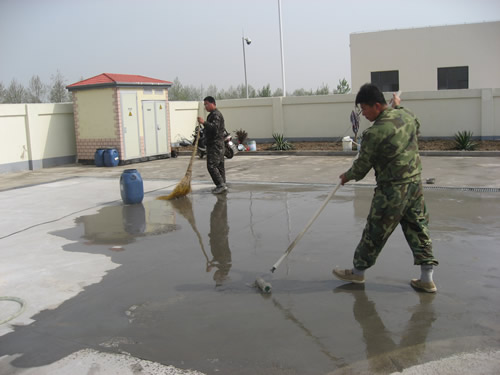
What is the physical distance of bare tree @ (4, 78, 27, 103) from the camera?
37031 mm

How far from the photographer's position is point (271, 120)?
21219 millimetres

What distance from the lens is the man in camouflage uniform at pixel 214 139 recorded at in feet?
34.2

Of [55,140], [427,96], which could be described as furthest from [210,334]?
[427,96]

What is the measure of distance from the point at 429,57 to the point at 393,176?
27.6m

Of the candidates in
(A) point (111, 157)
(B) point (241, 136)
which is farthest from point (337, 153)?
(A) point (111, 157)

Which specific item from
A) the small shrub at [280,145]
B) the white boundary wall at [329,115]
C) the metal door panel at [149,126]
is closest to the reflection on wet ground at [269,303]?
the metal door panel at [149,126]

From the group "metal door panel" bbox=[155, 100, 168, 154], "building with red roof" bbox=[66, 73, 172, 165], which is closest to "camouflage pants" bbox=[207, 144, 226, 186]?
"building with red roof" bbox=[66, 73, 172, 165]

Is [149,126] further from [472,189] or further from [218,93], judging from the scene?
[218,93]

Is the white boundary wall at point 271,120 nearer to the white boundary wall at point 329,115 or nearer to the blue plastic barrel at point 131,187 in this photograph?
the white boundary wall at point 329,115

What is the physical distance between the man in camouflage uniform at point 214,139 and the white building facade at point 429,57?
69.6 feet

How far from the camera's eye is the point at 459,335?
13.4ft

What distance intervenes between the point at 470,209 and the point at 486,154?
26.6 ft

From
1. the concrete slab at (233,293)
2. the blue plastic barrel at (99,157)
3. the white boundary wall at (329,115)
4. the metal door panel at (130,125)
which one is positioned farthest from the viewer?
the white boundary wall at (329,115)

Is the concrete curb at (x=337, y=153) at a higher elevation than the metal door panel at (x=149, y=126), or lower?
lower
